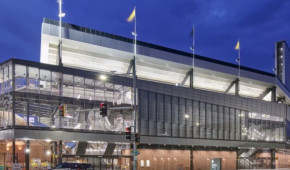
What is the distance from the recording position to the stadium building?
45250 millimetres

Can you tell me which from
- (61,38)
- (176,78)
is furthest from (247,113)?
(61,38)

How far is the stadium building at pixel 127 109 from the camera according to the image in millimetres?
45250

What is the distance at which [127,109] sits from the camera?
1688 inches

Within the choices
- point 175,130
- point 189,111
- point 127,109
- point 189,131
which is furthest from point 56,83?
point 189,131

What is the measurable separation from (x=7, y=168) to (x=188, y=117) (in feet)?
91.4

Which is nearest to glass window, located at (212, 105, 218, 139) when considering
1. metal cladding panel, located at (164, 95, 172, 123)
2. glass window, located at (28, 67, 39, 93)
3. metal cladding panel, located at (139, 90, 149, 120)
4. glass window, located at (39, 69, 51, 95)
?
metal cladding panel, located at (164, 95, 172, 123)

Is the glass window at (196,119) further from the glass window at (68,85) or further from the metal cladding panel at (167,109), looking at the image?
the glass window at (68,85)

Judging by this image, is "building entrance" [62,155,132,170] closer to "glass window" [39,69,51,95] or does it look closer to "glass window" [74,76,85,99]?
"glass window" [74,76,85,99]

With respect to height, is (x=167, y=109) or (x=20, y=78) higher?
(x=20, y=78)

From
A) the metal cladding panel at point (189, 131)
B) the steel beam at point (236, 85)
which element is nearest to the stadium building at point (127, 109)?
the steel beam at point (236, 85)

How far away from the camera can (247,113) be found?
236 ft

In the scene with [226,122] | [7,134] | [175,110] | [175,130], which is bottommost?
[175,130]

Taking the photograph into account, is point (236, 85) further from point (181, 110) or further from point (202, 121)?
point (181, 110)

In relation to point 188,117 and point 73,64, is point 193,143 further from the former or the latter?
point 73,64
